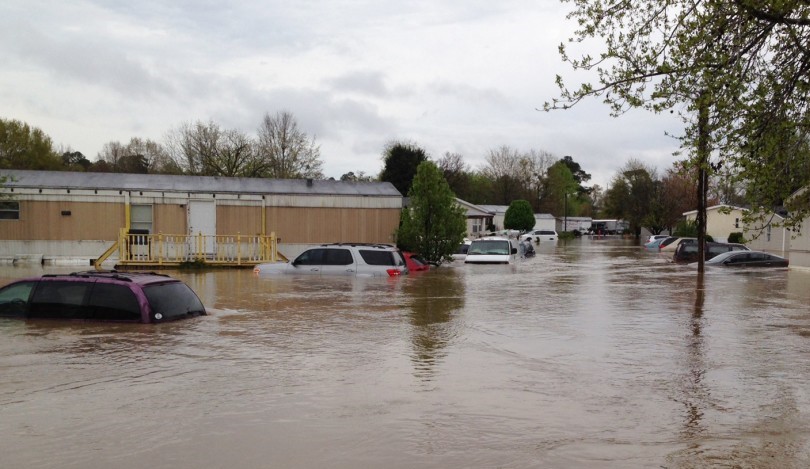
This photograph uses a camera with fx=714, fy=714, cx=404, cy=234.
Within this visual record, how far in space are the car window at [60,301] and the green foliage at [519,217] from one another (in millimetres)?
69912

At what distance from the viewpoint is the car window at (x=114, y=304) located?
1123cm

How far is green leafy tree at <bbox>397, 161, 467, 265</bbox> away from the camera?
97.1 feet

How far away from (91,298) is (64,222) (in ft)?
63.6

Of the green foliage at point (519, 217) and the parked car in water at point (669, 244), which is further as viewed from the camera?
the green foliage at point (519, 217)

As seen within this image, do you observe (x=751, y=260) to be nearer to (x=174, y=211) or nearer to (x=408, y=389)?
(x=174, y=211)

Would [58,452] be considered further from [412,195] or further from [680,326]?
[412,195]

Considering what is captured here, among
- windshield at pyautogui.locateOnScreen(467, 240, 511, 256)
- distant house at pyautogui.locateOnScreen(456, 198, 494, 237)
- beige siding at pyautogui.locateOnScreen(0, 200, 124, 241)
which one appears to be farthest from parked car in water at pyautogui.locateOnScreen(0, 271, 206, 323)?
distant house at pyautogui.locateOnScreen(456, 198, 494, 237)

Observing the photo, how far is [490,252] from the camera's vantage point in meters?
33.4

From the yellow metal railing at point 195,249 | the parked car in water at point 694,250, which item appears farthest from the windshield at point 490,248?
the parked car in water at point 694,250

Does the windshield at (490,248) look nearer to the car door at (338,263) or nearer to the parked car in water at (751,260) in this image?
the parked car in water at (751,260)

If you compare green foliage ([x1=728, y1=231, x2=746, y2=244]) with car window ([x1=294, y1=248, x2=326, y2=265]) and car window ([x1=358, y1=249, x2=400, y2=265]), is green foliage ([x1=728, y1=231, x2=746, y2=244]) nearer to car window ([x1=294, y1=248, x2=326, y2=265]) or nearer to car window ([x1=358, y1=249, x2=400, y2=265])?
car window ([x1=358, y1=249, x2=400, y2=265])

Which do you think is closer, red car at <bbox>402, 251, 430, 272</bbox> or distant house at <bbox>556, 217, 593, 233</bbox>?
red car at <bbox>402, 251, 430, 272</bbox>

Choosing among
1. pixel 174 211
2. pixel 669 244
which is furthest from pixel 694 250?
pixel 174 211

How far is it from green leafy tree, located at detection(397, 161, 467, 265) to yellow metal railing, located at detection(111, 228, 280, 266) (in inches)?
223
